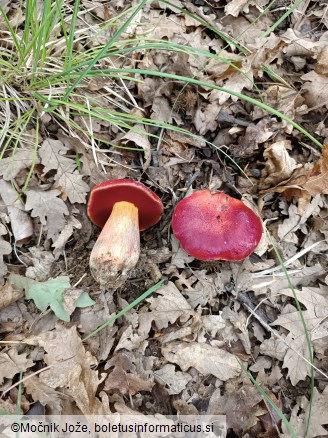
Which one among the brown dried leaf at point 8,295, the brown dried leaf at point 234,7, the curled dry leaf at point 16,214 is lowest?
the brown dried leaf at point 8,295

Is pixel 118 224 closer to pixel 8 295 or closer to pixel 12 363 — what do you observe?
pixel 8 295

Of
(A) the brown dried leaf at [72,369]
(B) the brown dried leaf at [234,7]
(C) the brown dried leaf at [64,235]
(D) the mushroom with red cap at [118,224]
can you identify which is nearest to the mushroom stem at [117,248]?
(D) the mushroom with red cap at [118,224]

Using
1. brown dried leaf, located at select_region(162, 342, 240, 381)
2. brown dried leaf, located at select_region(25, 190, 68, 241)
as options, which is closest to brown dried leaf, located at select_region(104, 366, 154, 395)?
brown dried leaf, located at select_region(162, 342, 240, 381)

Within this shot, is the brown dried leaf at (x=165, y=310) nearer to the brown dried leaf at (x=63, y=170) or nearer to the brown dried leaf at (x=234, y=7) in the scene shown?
the brown dried leaf at (x=63, y=170)

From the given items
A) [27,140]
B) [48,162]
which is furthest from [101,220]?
[27,140]

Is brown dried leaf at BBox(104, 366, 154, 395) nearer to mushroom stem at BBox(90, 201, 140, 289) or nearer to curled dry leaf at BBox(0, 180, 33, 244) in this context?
mushroom stem at BBox(90, 201, 140, 289)

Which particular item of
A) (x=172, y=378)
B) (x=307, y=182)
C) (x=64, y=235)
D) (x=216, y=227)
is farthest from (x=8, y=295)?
(x=307, y=182)
